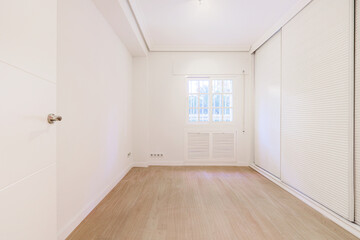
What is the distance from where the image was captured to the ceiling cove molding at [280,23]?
2421 mm

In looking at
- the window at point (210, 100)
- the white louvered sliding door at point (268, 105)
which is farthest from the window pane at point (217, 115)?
the white louvered sliding door at point (268, 105)

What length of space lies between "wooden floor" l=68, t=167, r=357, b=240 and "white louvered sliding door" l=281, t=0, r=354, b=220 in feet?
1.10

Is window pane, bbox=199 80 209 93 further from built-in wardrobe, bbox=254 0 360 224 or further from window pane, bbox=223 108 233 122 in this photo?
built-in wardrobe, bbox=254 0 360 224

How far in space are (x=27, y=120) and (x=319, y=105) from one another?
2778 millimetres

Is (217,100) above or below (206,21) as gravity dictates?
below

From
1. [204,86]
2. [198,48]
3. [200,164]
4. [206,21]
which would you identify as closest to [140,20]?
[206,21]

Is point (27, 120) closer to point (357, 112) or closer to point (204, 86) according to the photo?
point (357, 112)

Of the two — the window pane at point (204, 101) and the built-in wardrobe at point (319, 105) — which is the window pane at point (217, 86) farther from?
the built-in wardrobe at point (319, 105)

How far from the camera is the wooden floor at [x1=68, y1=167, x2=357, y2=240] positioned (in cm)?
166

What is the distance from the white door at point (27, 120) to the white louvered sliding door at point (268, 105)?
3.20m

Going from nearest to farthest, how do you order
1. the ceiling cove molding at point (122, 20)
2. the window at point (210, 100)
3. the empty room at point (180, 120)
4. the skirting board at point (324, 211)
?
the empty room at point (180, 120), the skirting board at point (324, 211), the ceiling cove molding at point (122, 20), the window at point (210, 100)

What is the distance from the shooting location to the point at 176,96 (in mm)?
4121

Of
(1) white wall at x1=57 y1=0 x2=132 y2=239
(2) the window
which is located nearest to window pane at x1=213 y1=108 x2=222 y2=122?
(2) the window

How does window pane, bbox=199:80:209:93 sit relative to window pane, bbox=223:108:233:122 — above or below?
above
